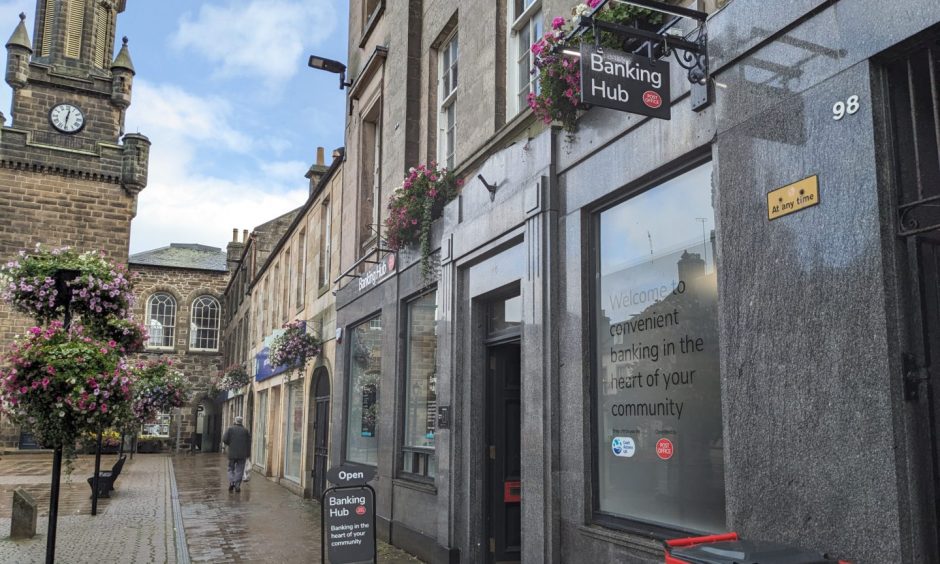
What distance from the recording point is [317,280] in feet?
62.5

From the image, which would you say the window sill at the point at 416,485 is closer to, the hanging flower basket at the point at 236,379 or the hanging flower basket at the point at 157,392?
the hanging flower basket at the point at 157,392

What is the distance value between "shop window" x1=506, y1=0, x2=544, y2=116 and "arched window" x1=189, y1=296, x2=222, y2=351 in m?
43.5

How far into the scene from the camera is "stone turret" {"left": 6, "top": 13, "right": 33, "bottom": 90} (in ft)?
137

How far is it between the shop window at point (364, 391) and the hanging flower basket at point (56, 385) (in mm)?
4502

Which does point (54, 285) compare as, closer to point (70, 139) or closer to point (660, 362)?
point (660, 362)

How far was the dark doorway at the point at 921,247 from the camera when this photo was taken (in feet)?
12.6

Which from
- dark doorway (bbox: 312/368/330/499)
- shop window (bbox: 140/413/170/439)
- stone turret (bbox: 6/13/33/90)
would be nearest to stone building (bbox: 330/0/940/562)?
dark doorway (bbox: 312/368/330/499)

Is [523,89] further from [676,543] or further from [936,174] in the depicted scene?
[676,543]

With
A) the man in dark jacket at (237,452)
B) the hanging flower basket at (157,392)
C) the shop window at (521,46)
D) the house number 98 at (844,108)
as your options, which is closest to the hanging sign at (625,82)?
the house number 98 at (844,108)

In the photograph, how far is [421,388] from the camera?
1075 centimetres

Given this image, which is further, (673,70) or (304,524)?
(304,524)

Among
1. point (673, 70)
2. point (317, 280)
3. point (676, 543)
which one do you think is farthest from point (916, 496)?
point (317, 280)

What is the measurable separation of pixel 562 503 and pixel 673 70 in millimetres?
3583

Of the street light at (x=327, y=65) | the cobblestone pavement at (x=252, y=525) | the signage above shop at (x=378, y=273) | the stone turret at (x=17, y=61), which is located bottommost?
the cobblestone pavement at (x=252, y=525)
